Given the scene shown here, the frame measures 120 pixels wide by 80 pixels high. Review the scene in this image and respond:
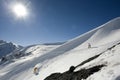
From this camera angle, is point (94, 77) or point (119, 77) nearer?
point (119, 77)

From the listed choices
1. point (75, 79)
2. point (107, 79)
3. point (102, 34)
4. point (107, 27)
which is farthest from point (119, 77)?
point (107, 27)

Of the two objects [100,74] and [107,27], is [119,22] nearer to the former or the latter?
[107,27]

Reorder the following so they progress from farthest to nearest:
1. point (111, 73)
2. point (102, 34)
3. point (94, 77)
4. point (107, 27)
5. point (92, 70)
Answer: point (107, 27)
point (102, 34)
point (92, 70)
point (94, 77)
point (111, 73)

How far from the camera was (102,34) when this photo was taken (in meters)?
66.7

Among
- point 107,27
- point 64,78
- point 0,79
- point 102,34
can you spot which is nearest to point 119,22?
point 107,27

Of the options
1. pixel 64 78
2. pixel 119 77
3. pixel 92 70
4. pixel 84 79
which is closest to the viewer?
pixel 119 77

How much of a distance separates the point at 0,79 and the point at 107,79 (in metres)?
44.7

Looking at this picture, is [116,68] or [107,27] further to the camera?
[107,27]

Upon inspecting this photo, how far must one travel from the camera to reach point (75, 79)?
1466 cm

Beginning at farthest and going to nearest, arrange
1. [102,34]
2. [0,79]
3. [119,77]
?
1. [102,34]
2. [0,79]
3. [119,77]

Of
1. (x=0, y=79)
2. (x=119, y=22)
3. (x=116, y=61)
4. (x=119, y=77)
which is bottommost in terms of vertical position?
(x=119, y=77)

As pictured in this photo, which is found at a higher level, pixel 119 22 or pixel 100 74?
pixel 119 22

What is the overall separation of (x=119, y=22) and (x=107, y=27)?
595 cm

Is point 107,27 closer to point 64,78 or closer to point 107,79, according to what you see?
point 64,78
